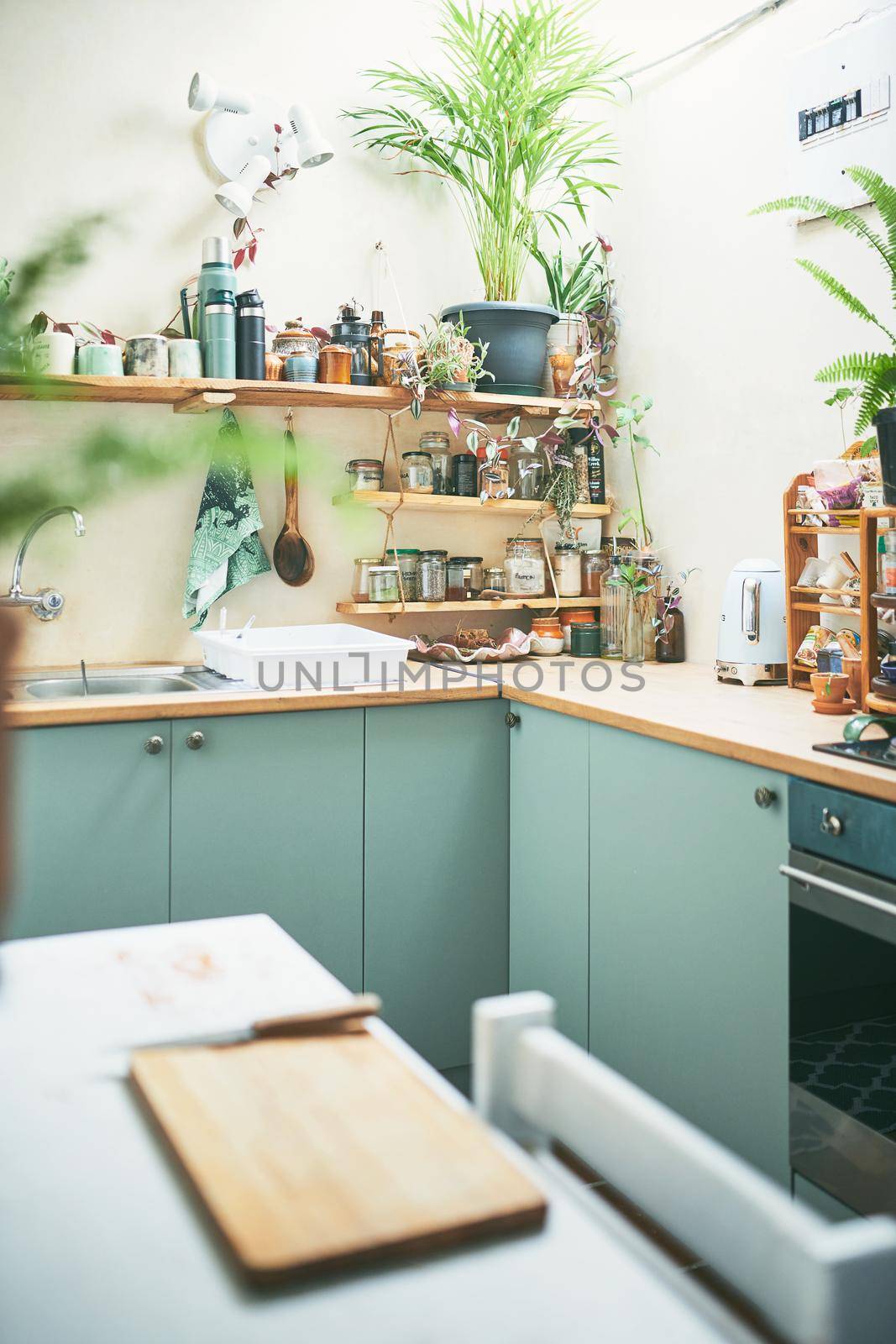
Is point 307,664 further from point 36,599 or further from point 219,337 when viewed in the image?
point 219,337

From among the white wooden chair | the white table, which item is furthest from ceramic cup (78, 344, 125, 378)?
the white wooden chair

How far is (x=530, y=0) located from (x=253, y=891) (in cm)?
237

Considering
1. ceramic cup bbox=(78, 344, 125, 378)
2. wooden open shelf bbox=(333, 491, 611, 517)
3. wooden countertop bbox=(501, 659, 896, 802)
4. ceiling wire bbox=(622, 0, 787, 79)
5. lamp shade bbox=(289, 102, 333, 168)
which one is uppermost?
ceiling wire bbox=(622, 0, 787, 79)

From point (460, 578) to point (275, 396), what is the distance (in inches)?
28.3

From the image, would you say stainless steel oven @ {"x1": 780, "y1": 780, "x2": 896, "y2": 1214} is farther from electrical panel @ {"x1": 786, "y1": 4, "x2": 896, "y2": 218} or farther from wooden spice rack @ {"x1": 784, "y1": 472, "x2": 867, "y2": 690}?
electrical panel @ {"x1": 786, "y1": 4, "x2": 896, "y2": 218}

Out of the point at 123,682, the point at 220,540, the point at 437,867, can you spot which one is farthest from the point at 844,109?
the point at 123,682

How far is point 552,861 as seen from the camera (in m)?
2.55

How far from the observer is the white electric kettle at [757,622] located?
261 cm

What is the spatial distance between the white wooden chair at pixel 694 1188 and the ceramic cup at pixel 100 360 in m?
2.35

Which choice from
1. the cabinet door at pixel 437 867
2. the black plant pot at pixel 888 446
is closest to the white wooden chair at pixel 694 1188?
the black plant pot at pixel 888 446

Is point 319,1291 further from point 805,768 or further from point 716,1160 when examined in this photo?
point 805,768

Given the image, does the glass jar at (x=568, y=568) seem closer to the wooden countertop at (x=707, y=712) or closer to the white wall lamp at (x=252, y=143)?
the wooden countertop at (x=707, y=712)

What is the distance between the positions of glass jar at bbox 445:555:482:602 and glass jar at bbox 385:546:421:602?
107mm

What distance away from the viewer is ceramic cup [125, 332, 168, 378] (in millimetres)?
2768
